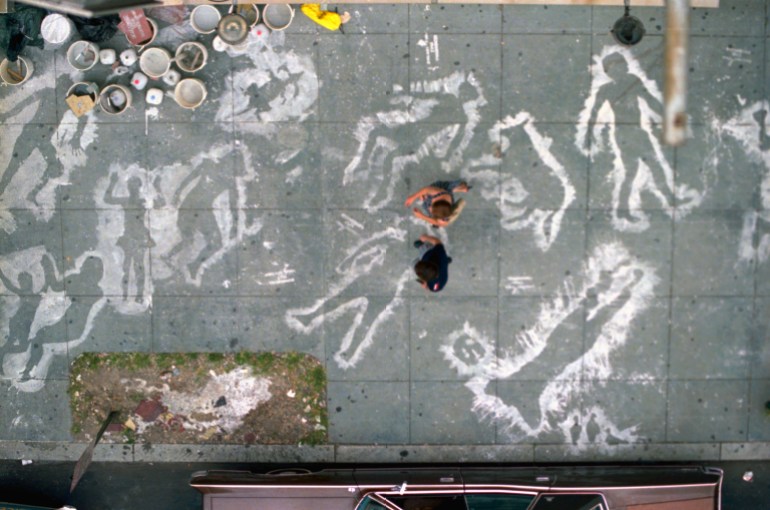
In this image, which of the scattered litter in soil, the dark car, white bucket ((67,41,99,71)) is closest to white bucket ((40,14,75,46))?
white bucket ((67,41,99,71))

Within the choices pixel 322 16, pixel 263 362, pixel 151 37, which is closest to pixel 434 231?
pixel 263 362

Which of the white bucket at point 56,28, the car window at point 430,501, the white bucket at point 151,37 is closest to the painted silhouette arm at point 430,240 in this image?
the car window at point 430,501

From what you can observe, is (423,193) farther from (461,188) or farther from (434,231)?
(434,231)

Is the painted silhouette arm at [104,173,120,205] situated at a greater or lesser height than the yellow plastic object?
lesser

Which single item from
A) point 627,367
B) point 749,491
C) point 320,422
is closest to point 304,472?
point 320,422

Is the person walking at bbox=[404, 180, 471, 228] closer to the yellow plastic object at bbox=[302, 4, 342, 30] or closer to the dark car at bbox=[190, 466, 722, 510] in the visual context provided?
the yellow plastic object at bbox=[302, 4, 342, 30]
